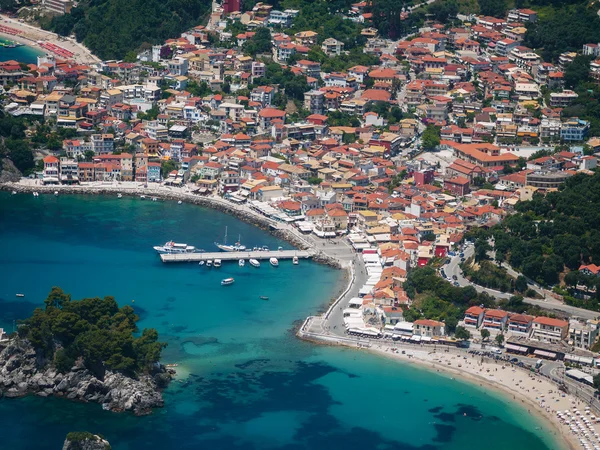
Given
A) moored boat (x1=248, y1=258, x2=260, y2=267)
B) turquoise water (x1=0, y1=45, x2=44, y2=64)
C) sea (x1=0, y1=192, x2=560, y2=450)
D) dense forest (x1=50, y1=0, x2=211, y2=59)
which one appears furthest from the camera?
turquoise water (x1=0, y1=45, x2=44, y2=64)

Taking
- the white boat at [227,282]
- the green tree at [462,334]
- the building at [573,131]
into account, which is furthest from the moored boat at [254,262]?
the building at [573,131]

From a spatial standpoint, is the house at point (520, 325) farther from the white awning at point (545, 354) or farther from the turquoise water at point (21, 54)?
the turquoise water at point (21, 54)

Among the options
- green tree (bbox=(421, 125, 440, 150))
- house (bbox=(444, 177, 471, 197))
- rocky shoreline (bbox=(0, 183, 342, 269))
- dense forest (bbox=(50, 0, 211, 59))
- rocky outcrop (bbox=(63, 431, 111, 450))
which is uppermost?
dense forest (bbox=(50, 0, 211, 59))

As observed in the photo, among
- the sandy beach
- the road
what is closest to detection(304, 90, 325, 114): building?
the sandy beach

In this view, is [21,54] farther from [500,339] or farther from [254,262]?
[500,339]

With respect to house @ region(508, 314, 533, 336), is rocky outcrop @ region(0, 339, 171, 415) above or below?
below

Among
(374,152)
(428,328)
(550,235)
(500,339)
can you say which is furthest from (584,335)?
(374,152)

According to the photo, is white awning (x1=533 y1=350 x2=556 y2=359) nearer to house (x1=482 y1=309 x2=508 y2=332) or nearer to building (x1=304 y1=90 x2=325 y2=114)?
house (x1=482 y1=309 x2=508 y2=332)
